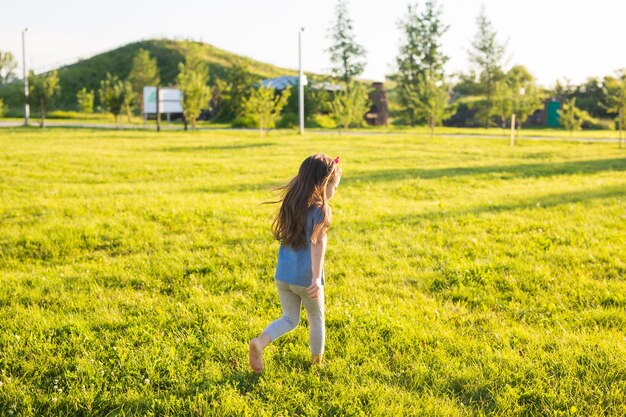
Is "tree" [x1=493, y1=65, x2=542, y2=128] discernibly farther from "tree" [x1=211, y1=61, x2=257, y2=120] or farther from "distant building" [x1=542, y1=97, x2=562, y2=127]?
"distant building" [x1=542, y1=97, x2=562, y2=127]

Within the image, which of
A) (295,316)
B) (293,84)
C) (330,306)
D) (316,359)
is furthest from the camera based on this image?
(293,84)

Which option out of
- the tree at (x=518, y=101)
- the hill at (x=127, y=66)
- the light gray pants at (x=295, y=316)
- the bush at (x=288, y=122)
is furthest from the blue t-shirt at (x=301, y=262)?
the hill at (x=127, y=66)

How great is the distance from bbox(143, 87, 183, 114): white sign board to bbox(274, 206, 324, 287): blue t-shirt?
56.6 meters

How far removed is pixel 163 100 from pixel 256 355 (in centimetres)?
5891

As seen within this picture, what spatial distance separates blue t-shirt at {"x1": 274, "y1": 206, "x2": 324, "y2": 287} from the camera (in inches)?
153

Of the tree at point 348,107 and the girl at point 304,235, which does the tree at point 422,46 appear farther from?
the girl at point 304,235

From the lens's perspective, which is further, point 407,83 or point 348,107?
point 407,83

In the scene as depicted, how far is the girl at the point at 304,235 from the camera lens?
12.8 feet

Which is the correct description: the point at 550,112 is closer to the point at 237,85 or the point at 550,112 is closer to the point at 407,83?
the point at 407,83

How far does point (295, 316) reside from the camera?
419 cm

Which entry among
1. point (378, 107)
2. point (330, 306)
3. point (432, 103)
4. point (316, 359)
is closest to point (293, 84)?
point (378, 107)

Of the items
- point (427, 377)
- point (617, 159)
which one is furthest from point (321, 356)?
point (617, 159)

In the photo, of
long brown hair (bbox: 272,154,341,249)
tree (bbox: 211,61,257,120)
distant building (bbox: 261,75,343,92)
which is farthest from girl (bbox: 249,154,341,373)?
distant building (bbox: 261,75,343,92)

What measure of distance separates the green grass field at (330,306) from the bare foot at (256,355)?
0.10 m
